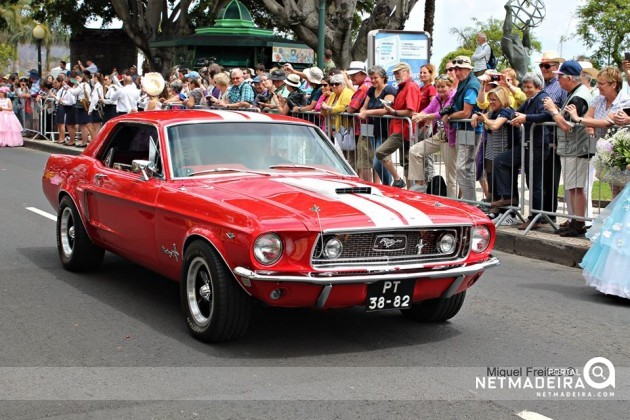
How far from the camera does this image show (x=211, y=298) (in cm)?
626

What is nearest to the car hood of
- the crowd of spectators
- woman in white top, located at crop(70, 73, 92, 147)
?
the crowd of spectators

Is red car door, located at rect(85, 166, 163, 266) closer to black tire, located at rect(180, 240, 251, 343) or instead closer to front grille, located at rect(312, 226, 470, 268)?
black tire, located at rect(180, 240, 251, 343)

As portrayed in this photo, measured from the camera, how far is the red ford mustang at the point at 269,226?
595cm

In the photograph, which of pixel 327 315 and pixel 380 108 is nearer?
pixel 327 315

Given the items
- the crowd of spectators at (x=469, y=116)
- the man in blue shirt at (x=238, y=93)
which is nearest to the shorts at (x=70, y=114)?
the crowd of spectators at (x=469, y=116)

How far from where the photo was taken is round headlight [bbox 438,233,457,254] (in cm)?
641

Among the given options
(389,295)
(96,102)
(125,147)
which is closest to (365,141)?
(125,147)

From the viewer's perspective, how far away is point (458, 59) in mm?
11961

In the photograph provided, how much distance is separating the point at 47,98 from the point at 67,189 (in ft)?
64.6

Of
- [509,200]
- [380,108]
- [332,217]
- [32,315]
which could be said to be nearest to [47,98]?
[380,108]

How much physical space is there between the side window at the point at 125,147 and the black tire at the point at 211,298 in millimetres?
1899

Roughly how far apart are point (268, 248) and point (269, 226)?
0.48ft

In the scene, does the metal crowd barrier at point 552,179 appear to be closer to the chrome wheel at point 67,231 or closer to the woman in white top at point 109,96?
the chrome wheel at point 67,231

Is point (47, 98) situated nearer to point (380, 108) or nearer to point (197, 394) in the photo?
point (380, 108)
